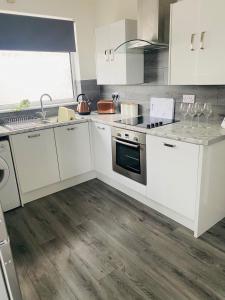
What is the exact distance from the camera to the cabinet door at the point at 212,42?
1834mm

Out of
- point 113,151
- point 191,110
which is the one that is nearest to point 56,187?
point 113,151

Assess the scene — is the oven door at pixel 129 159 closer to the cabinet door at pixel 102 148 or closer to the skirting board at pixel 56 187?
the cabinet door at pixel 102 148

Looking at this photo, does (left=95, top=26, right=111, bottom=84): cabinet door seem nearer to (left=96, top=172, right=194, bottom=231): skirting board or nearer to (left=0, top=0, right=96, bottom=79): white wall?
(left=0, top=0, right=96, bottom=79): white wall

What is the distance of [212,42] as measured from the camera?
191 cm

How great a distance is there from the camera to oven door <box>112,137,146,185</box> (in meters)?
2.44

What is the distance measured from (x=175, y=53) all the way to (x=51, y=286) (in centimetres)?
221

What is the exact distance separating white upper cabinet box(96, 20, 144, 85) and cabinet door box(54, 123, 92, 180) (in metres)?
0.75

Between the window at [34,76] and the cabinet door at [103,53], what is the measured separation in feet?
2.10

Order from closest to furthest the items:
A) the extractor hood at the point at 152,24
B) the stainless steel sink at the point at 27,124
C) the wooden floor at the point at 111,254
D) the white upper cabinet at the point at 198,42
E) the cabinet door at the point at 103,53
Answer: the wooden floor at the point at 111,254 < the white upper cabinet at the point at 198,42 < the extractor hood at the point at 152,24 < the stainless steel sink at the point at 27,124 < the cabinet door at the point at 103,53

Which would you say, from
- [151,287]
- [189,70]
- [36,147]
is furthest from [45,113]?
[151,287]

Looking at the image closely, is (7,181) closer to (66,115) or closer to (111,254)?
(66,115)

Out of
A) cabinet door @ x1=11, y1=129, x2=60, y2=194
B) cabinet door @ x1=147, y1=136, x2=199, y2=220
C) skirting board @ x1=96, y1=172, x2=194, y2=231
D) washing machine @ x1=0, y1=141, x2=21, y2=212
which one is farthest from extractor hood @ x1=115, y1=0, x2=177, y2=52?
washing machine @ x1=0, y1=141, x2=21, y2=212

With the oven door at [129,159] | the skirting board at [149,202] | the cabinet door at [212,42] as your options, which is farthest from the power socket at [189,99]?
the skirting board at [149,202]

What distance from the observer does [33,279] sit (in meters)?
1.71
